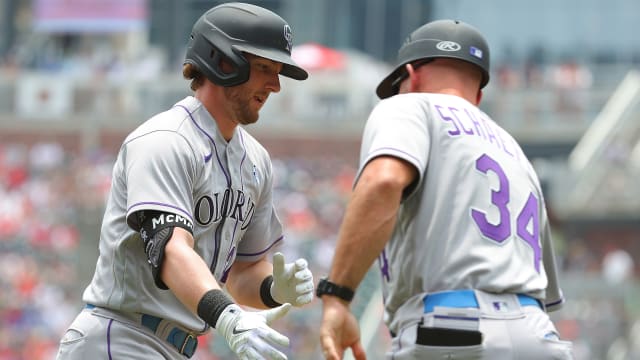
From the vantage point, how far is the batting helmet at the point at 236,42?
13.5 feet

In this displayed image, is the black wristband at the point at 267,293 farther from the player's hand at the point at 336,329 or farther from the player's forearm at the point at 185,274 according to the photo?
the player's forearm at the point at 185,274

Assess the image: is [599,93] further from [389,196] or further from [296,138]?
[389,196]

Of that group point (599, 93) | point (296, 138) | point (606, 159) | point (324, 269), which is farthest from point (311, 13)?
point (324, 269)

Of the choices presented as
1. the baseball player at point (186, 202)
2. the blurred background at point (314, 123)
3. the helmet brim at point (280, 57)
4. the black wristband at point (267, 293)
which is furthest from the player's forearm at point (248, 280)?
the blurred background at point (314, 123)

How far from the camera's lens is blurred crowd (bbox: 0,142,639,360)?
14952 mm

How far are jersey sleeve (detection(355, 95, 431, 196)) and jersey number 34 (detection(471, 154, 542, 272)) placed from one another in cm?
24

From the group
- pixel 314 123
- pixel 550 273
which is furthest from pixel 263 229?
pixel 314 123

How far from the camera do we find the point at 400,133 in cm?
430

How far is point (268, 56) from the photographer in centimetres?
412

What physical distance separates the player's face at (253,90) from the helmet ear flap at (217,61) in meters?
0.05

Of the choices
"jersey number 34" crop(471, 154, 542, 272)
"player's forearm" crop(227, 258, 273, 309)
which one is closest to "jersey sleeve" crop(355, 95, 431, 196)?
"jersey number 34" crop(471, 154, 542, 272)

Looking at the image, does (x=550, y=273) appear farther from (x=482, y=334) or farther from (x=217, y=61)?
(x=217, y=61)

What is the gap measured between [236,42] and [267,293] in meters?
0.95

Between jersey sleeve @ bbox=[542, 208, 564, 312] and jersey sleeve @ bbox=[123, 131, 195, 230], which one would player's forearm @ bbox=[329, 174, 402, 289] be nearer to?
jersey sleeve @ bbox=[123, 131, 195, 230]
